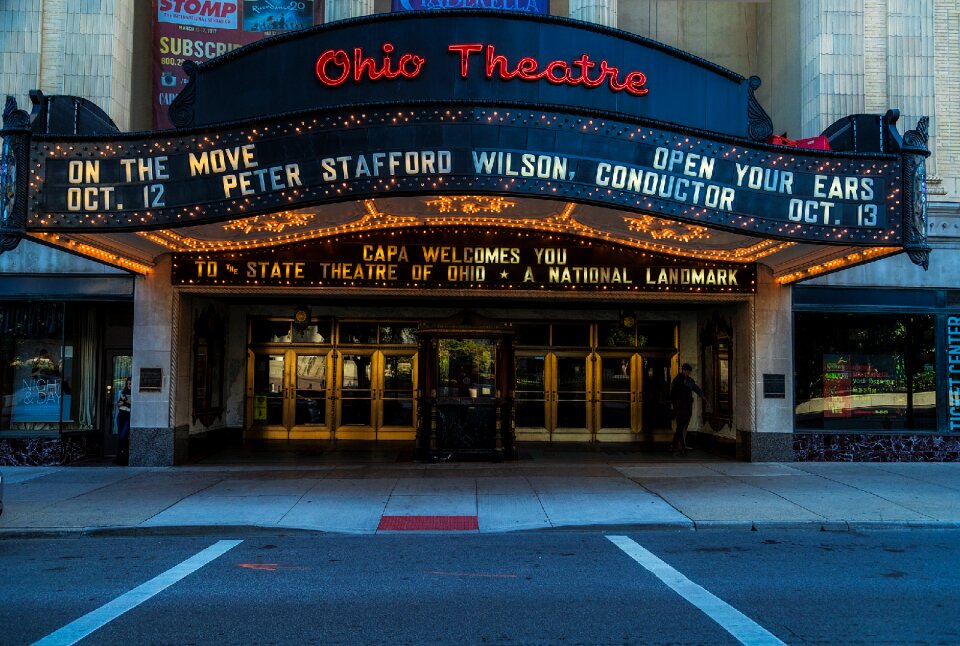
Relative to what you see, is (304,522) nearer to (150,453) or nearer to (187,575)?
(187,575)

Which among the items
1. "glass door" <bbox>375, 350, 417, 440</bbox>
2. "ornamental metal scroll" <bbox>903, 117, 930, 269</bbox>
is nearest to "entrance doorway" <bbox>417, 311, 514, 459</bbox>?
"glass door" <bbox>375, 350, 417, 440</bbox>

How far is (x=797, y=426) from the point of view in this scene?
14422 millimetres

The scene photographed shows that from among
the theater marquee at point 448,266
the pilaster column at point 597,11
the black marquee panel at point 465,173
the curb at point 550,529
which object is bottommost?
the curb at point 550,529

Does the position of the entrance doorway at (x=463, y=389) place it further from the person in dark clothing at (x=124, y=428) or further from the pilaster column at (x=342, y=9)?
the pilaster column at (x=342, y=9)

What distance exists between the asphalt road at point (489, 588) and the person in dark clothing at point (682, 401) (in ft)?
21.7

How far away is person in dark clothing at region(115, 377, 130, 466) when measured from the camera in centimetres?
1392

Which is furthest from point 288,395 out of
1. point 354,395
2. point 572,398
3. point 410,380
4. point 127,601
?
point 127,601

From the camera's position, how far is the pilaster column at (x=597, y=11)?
14.7m

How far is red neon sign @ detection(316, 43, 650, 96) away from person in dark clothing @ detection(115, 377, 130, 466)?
730cm

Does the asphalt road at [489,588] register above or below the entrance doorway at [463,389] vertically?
below

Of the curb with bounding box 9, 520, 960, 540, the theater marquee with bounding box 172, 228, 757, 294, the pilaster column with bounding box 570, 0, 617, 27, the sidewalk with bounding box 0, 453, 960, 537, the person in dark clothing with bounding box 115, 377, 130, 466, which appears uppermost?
the pilaster column with bounding box 570, 0, 617, 27

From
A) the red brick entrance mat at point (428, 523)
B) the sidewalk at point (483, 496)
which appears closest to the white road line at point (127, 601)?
the sidewalk at point (483, 496)

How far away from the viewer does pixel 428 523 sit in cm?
957

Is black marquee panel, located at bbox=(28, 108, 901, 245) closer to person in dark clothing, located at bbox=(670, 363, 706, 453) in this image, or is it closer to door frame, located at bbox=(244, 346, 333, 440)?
person in dark clothing, located at bbox=(670, 363, 706, 453)
